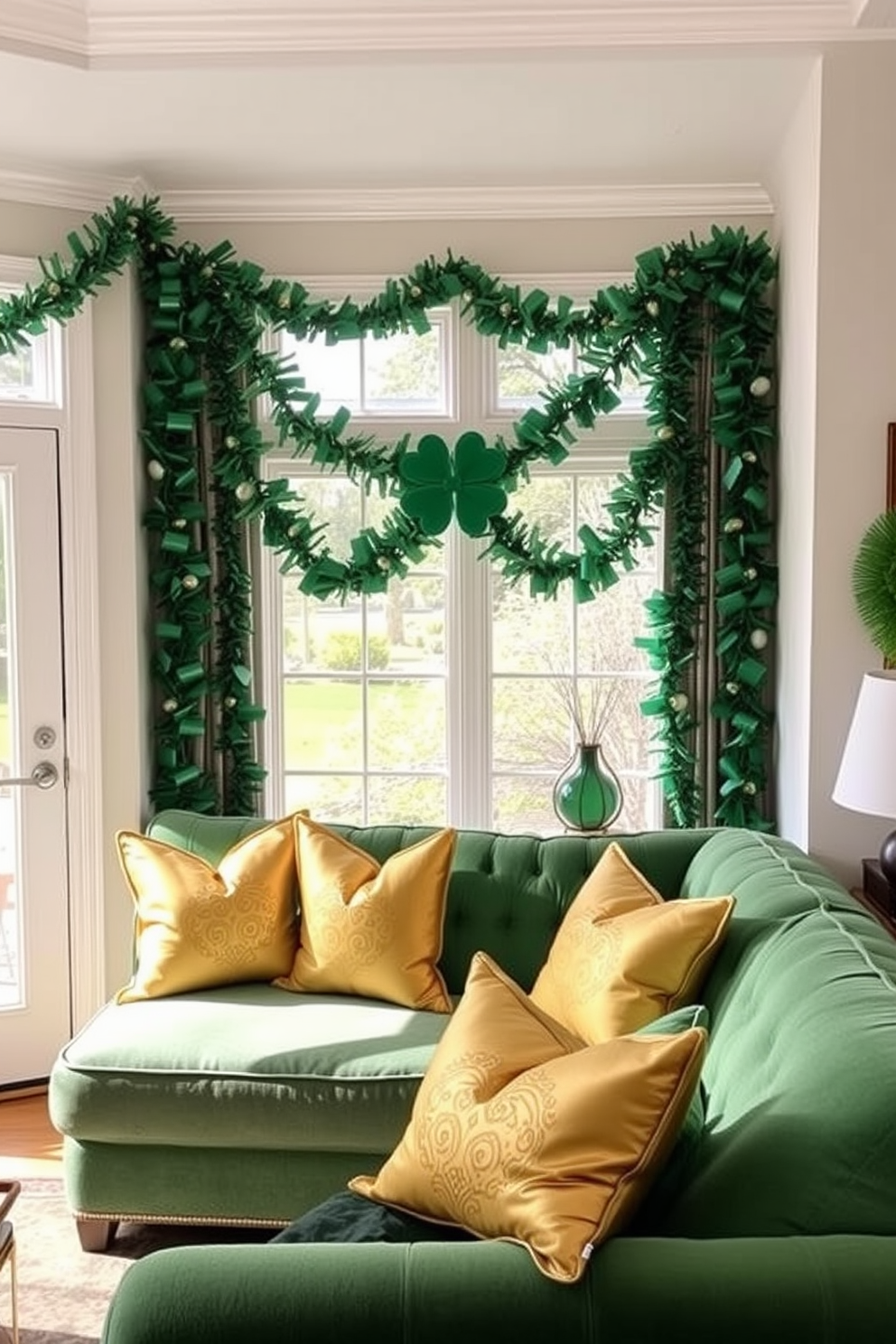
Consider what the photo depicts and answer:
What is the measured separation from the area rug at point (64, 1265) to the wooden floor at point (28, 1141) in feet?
0.50

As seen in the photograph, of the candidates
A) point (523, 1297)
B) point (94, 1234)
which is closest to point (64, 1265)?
point (94, 1234)

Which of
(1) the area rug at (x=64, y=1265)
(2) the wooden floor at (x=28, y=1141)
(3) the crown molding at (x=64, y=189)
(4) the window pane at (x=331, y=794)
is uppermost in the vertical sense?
(3) the crown molding at (x=64, y=189)

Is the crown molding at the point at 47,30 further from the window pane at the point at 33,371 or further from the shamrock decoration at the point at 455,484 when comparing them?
the shamrock decoration at the point at 455,484

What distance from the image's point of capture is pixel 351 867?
10.0 ft

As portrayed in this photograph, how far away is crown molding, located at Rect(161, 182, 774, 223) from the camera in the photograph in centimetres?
380

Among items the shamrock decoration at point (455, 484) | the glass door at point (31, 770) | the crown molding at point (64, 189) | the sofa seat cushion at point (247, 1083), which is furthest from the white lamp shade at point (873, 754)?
the crown molding at point (64, 189)

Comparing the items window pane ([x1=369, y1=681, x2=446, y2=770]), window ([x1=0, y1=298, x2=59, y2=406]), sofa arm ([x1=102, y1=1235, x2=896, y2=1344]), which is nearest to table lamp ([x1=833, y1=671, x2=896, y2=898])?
sofa arm ([x1=102, y1=1235, x2=896, y2=1344])

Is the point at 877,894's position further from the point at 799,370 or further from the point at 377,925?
the point at 799,370

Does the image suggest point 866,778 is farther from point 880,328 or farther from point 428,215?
point 428,215

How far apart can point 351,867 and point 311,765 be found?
1096mm

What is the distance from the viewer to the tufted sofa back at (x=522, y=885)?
9.98 ft

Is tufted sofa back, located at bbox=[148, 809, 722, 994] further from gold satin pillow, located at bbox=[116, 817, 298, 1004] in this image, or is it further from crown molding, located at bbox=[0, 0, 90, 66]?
crown molding, located at bbox=[0, 0, 90, 66]

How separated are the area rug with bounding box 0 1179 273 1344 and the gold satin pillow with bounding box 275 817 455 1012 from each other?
59cm

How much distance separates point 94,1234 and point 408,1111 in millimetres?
817
